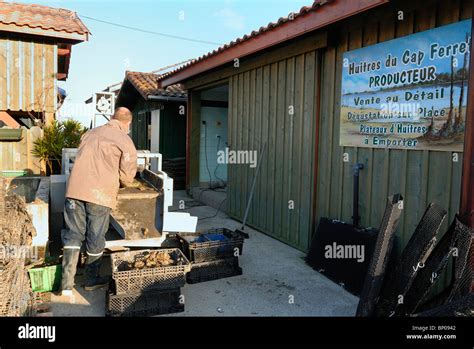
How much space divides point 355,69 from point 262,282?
2952 millimetres

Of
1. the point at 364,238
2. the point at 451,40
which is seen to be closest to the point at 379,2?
the point at 451,40

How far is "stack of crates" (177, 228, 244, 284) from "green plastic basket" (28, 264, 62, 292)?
56.9 inches

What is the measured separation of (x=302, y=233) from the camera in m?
6.09

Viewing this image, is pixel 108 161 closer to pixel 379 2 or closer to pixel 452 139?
pixel 379 2

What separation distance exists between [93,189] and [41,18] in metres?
5.87

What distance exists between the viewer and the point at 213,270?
4875 mm

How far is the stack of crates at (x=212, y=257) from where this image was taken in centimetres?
477

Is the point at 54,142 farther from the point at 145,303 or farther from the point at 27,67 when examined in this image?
the point at 145,303

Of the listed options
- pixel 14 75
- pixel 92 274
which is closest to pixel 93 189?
pixel 92 274

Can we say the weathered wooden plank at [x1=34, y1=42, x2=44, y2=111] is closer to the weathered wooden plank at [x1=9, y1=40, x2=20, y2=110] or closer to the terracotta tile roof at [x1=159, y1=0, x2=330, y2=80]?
the weathered wooden plank at [x1=9, y1=40, x2=20, y2=110]

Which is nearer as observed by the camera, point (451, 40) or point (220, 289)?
point (451, 40)

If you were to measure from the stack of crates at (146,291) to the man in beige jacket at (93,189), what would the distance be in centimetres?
48

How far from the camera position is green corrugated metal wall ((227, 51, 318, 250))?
19.6 feet

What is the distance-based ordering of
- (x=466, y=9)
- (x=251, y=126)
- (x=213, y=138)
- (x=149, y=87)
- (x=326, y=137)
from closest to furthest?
(x=466, y=9), (x=326, y=137), (x=251, y=126), (x=213, y=138), (x=149, y=87)
